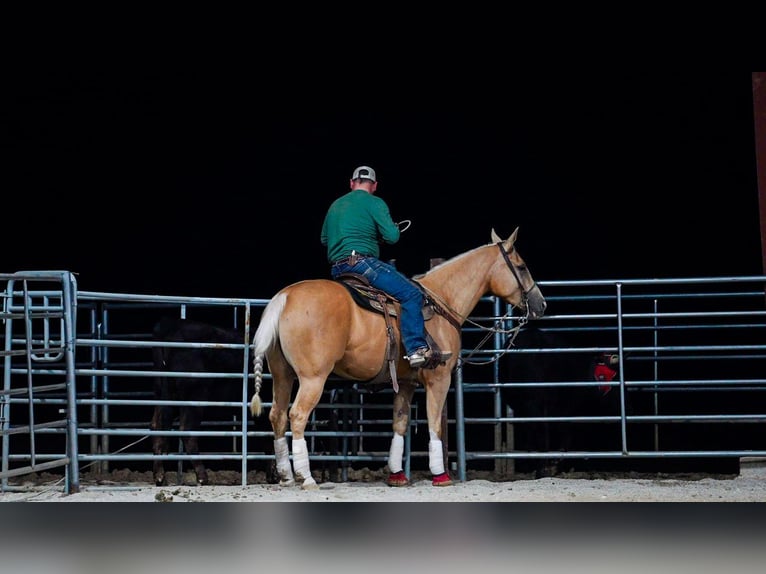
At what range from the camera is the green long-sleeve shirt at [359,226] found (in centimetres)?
678

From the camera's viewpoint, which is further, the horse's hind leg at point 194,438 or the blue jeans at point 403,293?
the horse's hind leg at point 194,438

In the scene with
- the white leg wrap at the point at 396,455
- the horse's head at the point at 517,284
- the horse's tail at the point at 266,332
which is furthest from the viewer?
the horse's head at the point at 517,284

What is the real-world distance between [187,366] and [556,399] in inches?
133

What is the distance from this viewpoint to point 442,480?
679cm

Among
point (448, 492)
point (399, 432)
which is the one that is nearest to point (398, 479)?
point (399, 432)

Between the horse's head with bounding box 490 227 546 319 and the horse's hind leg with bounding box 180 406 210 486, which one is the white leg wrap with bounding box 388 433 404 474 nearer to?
the horse's head with bounding box 490 227 546 319

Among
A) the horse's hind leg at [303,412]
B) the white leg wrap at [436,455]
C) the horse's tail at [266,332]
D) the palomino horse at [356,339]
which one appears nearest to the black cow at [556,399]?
the palomino horse at [356,339]

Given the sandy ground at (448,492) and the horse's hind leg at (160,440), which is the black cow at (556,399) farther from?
the horse's hind leg at (160,440)

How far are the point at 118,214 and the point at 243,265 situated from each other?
1246 mm

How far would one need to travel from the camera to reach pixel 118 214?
9.51 m

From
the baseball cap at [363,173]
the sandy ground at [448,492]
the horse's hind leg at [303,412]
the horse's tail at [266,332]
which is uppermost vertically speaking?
the baseball cap at [363,173]

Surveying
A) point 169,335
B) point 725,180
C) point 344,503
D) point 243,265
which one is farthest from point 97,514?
point 725,180

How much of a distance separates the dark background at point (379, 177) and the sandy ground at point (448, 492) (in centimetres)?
292

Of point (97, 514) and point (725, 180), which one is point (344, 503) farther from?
point (725, 180)
